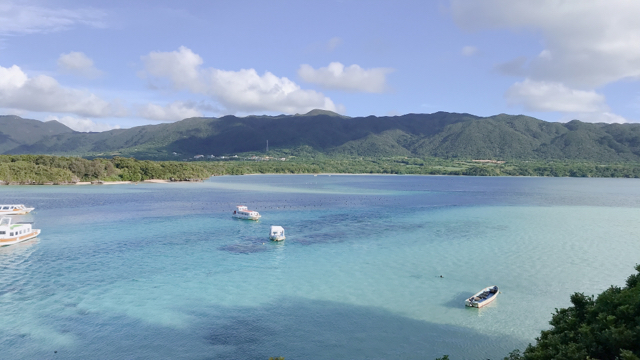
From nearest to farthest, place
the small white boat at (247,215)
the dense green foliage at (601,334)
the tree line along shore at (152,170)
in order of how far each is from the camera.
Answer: the dense green foliage at (601,334) → the small white boat at (247,215) → the tree line along shore at (152,170)

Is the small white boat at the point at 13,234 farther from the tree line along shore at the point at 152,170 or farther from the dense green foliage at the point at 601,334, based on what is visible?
the tree line along shore at the point at 152,170

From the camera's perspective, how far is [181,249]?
3428cm

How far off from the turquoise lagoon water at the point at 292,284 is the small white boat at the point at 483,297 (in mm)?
401

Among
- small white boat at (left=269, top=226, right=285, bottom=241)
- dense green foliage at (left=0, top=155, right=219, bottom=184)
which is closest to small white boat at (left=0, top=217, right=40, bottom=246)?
small white boat at (left=269, top=226, right=285, bottom=241)

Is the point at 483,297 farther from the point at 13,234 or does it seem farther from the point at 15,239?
the point at 13,234

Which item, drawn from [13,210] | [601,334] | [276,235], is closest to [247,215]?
[276,235]

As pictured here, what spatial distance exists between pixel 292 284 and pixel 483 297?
36.6 feet

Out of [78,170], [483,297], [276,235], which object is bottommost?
[483,297]

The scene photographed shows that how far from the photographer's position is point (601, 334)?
10898 millimetres

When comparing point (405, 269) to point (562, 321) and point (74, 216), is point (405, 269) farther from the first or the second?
point (74, 216)

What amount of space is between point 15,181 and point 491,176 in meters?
178

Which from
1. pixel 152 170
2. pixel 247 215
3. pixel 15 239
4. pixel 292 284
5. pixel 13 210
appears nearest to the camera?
pixel 292 284

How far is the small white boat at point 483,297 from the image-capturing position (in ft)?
72.3

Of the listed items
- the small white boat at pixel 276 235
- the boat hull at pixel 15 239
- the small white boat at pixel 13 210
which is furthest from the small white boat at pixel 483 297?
the small white boat at pixel 13 210
